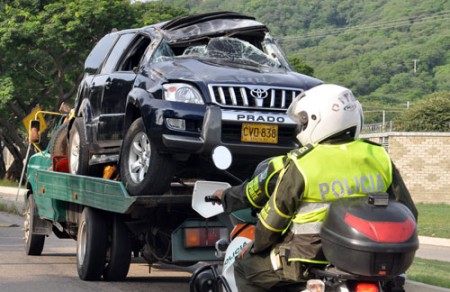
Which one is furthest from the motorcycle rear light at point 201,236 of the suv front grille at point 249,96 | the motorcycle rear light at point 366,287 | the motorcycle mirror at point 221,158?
the motorcycle rear light at point 366,287

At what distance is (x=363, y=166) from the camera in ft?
17.5

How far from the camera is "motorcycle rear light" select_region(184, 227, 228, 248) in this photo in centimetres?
947

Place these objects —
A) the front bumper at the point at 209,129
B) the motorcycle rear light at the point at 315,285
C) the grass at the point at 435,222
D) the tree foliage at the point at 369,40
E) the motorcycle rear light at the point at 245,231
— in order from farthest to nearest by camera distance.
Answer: the tree foliage at the point at 369,40 → the grass at the point at 435,222 → the front bumper at the point at 209,129 → the motorcycle rear light at the point at 245,231 → the motorcycle rear light at the point at 315,285

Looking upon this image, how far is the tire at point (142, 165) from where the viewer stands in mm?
9383

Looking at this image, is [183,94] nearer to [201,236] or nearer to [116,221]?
[201,236]

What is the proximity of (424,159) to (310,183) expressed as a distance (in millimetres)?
39582

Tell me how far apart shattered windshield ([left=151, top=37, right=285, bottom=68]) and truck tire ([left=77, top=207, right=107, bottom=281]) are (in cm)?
170

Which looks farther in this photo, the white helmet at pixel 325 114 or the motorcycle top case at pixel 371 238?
the white helmet at pixel 325 114

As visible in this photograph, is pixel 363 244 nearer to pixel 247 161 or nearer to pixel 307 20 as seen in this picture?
pixel 247 161

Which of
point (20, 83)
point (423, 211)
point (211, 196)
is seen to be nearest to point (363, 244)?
point (211, 196)

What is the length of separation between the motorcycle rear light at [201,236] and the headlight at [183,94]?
3.76 feet

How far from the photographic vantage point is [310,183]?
524 cm

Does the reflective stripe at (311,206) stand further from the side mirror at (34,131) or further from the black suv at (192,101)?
the side mirror at (34,131)

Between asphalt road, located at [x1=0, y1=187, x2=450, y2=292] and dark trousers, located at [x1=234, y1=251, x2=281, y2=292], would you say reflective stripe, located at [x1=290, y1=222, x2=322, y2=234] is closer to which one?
dark trousers, located at [x1=234, y1=251, x2=281, y2=292]
